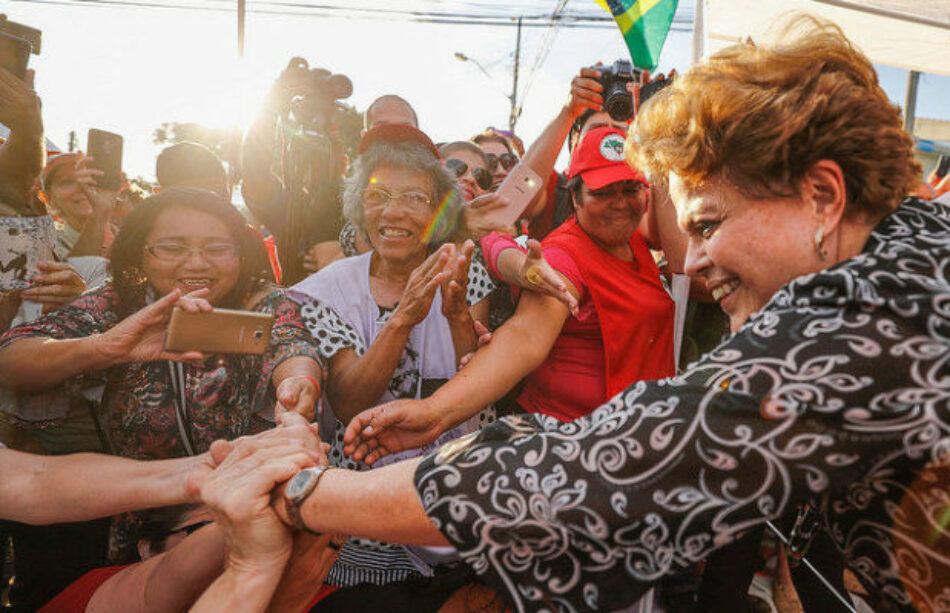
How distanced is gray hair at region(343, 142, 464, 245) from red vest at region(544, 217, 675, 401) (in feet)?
1.59

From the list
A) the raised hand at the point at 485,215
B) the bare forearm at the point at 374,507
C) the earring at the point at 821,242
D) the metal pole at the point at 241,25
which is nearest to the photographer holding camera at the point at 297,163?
the metal pole at the point at 241,25

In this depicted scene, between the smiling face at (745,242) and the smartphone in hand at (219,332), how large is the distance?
1.38m

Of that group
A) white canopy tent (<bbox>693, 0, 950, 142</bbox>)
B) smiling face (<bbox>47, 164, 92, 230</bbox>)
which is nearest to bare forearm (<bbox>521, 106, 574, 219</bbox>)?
white canopy tent (<bbox>693, 0, 950, 142</bbox>)

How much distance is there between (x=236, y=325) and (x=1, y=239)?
4.89ft

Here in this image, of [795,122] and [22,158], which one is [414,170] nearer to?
[795,122]

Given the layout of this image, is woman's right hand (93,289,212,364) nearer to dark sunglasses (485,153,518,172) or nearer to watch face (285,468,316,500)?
watch face (285,468,316,500)

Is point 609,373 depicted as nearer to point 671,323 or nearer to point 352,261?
point 671,323

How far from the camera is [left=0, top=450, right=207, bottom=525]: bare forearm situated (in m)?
1.56

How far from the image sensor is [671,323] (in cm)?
235

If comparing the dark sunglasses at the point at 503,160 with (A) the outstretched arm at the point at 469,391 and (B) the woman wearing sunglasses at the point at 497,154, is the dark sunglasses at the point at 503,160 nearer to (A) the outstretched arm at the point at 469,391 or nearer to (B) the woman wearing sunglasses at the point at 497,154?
(B) the woman wearing sunglasses at the point at 497,154

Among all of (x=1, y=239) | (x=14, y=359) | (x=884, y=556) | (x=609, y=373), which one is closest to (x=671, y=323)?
(x=609, y=373)

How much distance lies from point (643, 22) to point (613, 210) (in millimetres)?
1574

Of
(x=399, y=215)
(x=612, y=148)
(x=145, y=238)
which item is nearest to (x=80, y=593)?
(x=145, y=238)

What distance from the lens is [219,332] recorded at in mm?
1775
